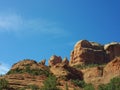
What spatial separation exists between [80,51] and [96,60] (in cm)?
608

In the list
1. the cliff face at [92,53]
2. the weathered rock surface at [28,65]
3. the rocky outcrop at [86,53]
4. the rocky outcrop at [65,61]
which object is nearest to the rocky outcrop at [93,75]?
the weathered rock surface at [28,65]

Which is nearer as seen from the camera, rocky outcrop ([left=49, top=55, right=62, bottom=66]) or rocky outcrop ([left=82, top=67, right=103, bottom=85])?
rocky outcrop ([left=82, top=67, right=103, bottom=85])

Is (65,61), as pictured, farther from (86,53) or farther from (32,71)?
(32,71)

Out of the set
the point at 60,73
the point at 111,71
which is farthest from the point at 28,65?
the point at 111,71

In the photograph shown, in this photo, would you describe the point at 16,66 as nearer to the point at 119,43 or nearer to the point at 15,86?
the point at 15,86

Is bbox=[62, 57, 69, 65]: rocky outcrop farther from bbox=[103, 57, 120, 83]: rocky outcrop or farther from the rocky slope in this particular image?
bbox=[103, 57, 120, 83]: rocky outcrop

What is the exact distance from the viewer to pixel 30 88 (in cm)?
6969

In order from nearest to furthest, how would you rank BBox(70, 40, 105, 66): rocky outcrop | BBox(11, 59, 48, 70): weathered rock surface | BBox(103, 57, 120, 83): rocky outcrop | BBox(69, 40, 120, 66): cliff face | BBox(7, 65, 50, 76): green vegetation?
1. BBox(7, 65, 50, 76): green vegetation
2. BBox(103, 57, 120, 83): rocky outcrop
3. BBox(11, 59, 48, 70): weathered rock surface
4. BBox(70, 40, 105, 66): rocky outcrop
5. BBox(69, 40, 120, 66): cliff face

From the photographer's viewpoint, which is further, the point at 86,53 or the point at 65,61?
the point at 65,61

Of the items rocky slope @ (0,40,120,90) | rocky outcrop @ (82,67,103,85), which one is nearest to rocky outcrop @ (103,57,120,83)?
rocky slope @ (0,40,120,90)

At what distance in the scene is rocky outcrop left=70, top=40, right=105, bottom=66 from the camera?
409 ft

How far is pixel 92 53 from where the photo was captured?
12631 cm

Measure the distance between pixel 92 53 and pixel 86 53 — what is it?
2130 mm

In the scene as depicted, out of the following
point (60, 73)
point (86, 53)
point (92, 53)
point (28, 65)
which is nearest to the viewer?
point (60, 73)
